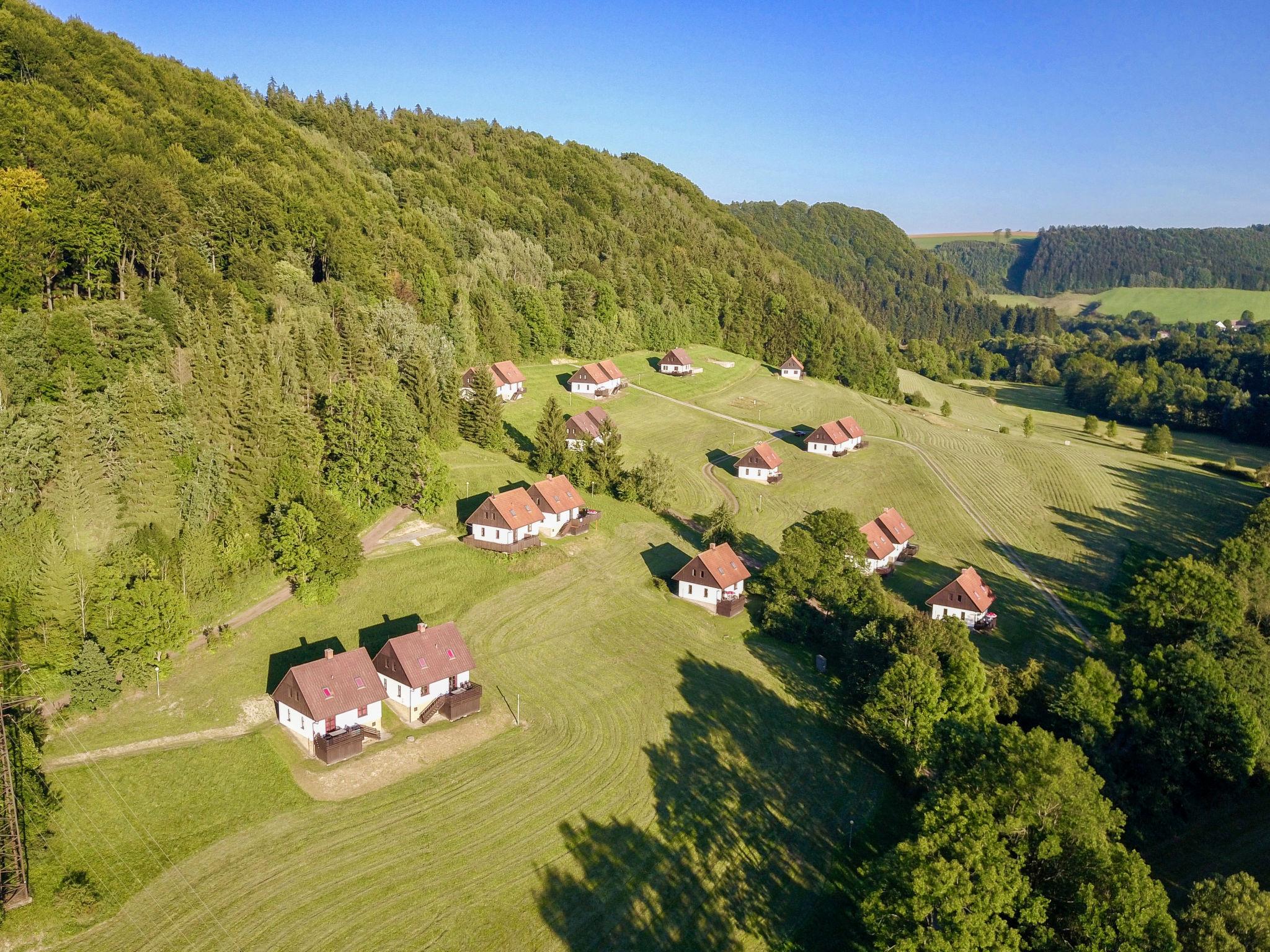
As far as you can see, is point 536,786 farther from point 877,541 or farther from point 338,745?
point 877,541

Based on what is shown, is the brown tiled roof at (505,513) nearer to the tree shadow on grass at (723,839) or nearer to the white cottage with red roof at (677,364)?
the tree shadow on grass at (723,839)

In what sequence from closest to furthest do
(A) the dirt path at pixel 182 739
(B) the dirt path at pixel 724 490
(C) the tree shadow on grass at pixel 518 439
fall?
(A) the dirt path at pixel 182 739
(B) the dirt path at pixel 724 490
(C) the tree shadow on grass at pixel 518 439

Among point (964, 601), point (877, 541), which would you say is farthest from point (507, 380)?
point (964, 601)

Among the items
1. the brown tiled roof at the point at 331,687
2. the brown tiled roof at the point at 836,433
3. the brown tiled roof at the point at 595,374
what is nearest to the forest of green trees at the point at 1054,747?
the brown tiled roof at the point at 331,687

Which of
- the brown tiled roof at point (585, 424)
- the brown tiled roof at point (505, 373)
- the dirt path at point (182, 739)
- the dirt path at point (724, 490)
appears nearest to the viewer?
the dirt path at point (182, 739)

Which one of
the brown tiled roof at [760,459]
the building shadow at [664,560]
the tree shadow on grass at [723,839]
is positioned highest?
the brown tiled roof at [760,459]

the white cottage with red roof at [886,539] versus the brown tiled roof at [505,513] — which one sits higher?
the brown tiled roof at [505,513]

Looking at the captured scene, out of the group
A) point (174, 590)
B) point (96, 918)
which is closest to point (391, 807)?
point (96, 918)
